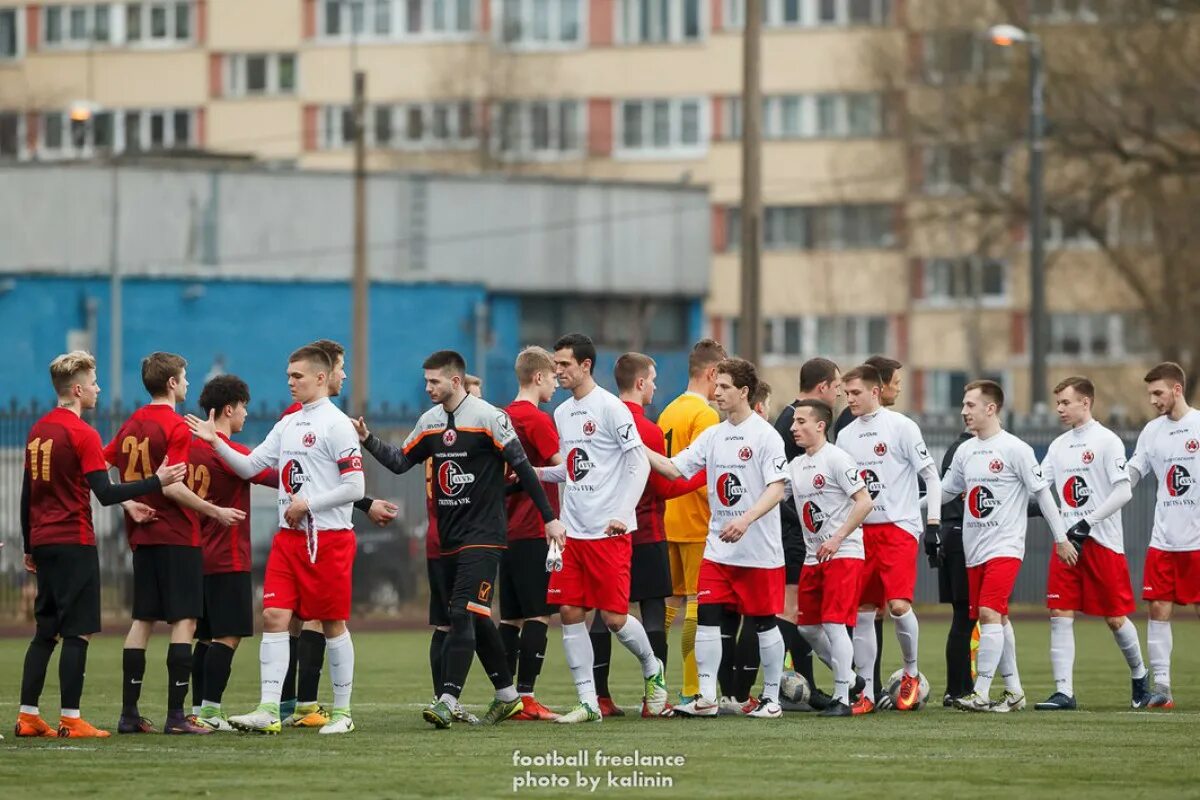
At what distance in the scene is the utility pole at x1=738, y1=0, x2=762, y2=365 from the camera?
2666cm

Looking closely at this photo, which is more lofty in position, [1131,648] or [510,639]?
[510,639]

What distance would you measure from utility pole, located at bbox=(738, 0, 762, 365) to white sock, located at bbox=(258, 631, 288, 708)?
46.0 ft

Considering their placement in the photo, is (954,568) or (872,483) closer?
(872,483)

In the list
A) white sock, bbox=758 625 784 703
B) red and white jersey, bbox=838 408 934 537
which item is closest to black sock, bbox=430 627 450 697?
white sock, bbox=758 625 784 703

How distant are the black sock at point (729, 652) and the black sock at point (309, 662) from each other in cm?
260

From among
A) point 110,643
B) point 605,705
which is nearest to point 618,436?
point 605,705

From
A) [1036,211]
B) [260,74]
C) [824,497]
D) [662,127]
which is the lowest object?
[824,497]

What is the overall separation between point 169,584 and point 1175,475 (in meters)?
6.94

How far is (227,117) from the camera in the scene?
6981 cm

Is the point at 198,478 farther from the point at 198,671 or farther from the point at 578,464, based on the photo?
the point at 578,464

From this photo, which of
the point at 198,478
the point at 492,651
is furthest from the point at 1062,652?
the point at 198,478

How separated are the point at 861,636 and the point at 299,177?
1417 inches

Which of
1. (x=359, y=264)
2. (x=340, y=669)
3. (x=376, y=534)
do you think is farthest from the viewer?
(x=359, y=264)

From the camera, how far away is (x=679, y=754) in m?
11.7
